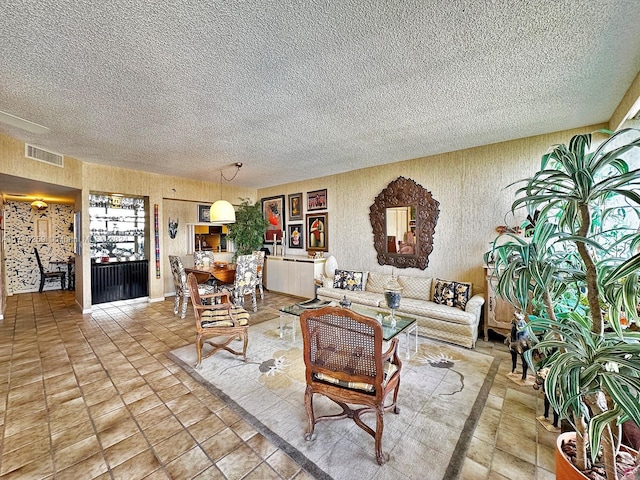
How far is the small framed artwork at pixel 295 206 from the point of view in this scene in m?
6.44

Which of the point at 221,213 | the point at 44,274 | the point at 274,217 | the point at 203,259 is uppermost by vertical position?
the point at 274,217

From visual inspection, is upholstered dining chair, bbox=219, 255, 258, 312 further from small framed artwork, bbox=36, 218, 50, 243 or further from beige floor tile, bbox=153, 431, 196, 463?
small framed artwork, bbox=36, 218, 50, 243

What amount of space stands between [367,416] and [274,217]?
218 inches

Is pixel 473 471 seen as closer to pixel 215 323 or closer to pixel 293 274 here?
pixel 215 323

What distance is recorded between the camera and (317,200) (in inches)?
239

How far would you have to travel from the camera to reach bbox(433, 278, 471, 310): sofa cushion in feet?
12.0

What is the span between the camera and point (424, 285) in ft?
13.9

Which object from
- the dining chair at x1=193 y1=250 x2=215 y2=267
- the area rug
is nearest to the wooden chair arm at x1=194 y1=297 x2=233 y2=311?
the area rug

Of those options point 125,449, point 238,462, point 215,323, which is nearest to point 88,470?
point 125,449

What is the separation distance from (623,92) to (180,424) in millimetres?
4913

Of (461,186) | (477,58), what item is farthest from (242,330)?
(461,186)

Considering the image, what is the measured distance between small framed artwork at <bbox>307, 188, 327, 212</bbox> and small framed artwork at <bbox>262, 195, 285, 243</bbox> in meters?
0.96

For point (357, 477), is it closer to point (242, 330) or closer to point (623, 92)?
point (242, 330)

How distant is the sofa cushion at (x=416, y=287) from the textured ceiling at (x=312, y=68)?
2240mm
